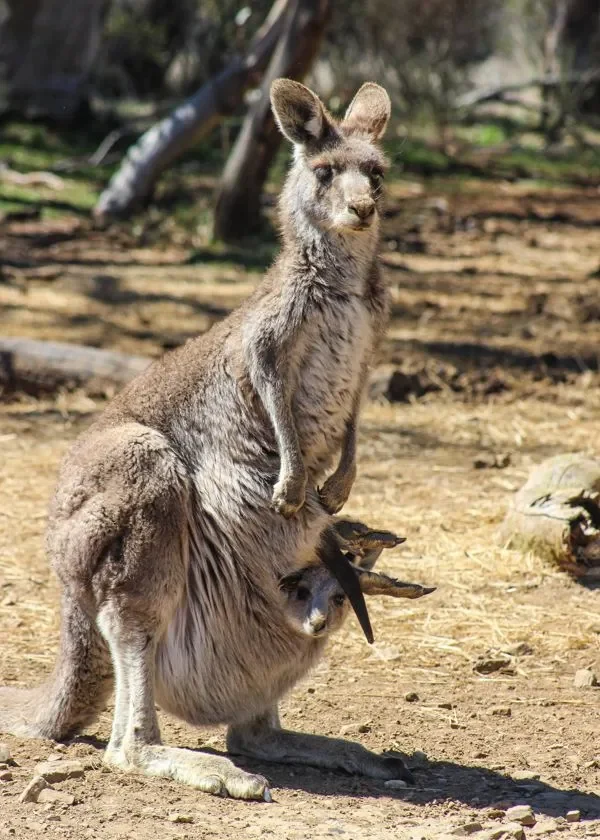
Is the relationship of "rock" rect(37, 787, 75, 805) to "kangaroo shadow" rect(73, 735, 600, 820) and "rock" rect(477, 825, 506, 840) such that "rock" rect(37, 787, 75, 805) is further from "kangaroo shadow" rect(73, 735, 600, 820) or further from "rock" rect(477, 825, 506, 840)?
"rock" rect(477, 825, 506, 840)

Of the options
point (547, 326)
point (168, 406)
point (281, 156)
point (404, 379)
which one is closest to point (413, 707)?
point (168, 406)

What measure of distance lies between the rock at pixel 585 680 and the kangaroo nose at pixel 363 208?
188cm

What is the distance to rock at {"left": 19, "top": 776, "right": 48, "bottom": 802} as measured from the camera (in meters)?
3.49

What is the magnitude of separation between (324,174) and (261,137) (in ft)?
22.7

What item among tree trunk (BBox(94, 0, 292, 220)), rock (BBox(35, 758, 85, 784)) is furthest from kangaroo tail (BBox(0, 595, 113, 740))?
tree trunk (BBox(94, 0, 292, 220))

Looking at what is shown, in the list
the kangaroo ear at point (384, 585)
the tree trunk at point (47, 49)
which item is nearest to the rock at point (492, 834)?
the kangaroo ear at point (384, 585)

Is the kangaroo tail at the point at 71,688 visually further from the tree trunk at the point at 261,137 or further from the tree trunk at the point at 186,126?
the tree trunk at the point at 186,126

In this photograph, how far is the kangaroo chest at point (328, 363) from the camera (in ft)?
13.1

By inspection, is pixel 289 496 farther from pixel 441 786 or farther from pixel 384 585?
pixel 441 786

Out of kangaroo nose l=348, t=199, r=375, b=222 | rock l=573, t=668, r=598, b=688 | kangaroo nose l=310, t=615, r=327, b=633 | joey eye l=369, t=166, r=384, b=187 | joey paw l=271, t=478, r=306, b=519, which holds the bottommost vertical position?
rock l=573, t=668, r=598, b=688

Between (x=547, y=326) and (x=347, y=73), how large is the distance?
789 cm

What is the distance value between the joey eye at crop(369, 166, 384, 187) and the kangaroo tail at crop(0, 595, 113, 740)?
158 cm

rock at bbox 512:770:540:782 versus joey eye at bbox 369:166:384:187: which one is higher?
joey eye at bbox 369:166:384:187

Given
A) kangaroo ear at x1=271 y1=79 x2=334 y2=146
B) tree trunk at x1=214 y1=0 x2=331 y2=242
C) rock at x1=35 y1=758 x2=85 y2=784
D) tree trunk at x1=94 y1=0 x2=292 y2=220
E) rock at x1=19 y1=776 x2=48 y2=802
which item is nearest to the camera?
rock at x1=19 y1=776 x2=48 y2=802
